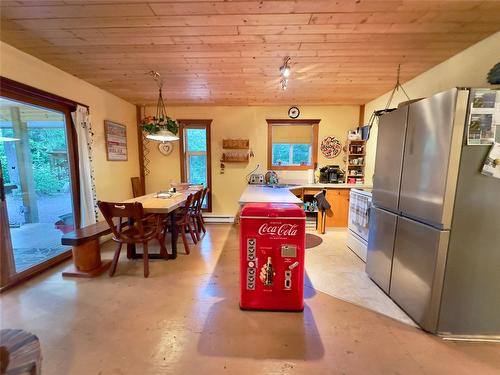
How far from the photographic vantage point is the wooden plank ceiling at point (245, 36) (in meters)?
1.76

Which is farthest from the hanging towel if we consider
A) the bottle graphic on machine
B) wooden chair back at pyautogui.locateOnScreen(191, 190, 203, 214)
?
wooden chair back at pyautogui.locateOnScreen(191, 190, 203, 214)

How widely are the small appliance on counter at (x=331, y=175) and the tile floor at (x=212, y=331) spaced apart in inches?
90.3

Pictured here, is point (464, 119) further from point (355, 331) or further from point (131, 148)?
point (131, 148)

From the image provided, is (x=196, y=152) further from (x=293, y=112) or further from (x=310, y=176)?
(x=310, y=176)

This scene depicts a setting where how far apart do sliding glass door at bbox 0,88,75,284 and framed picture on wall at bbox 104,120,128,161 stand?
725 millimetres

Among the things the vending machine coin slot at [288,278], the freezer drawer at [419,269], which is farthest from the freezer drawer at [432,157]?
the vending machine coin slot at [288,278]

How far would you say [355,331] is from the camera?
1761 millimetres

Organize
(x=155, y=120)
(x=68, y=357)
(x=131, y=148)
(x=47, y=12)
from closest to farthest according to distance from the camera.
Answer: (x=68, y=357) < (x=47, y=12) < (x=155, y=120) < (x=131, y=148)

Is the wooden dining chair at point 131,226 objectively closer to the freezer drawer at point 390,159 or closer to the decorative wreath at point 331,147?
the freezer drawer at point 390,159

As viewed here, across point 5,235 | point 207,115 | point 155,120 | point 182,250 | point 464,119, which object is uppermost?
point 207,115

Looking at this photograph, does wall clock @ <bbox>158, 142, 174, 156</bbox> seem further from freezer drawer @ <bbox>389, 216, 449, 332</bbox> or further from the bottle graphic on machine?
freezer drawer @ <bbox>389, 216, 449, 332</bbox>

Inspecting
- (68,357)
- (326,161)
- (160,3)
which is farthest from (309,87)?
(68,357)

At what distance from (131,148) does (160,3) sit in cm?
338

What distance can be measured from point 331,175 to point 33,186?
465 cm
